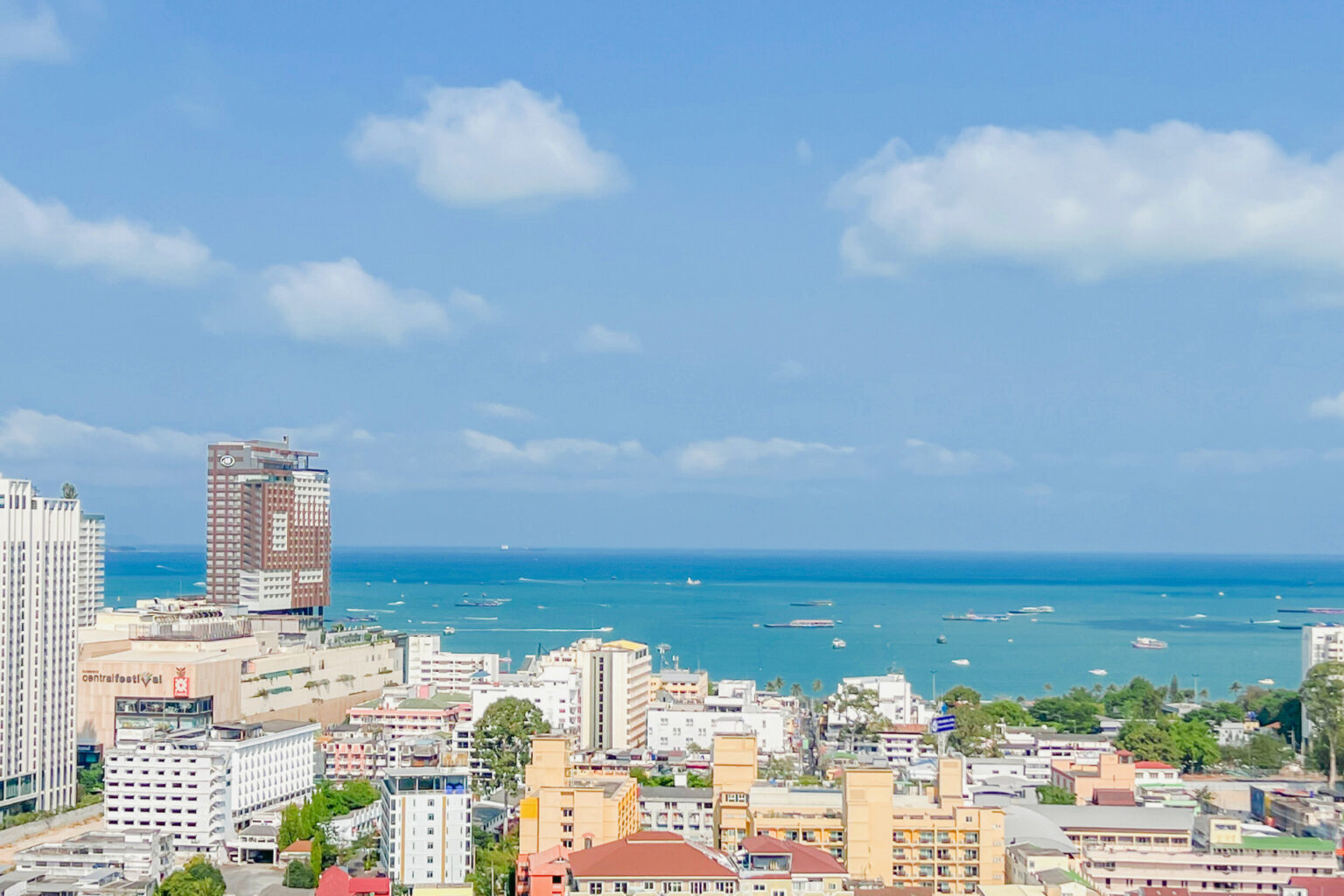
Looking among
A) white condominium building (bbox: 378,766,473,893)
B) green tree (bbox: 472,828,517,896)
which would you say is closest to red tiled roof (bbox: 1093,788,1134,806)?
green tree (bbox: 472,828,517,896)

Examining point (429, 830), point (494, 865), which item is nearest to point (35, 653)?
point (429, 830)

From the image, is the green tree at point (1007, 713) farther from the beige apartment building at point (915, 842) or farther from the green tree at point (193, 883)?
the green tree at point (193, 883)

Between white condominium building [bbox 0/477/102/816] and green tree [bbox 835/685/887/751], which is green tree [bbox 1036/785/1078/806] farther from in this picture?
white condominium building [bbox 0/477/102/816]

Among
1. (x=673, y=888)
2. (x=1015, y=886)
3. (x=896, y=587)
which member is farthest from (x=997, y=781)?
(x=896, y=587)

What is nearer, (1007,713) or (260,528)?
(1007,713)

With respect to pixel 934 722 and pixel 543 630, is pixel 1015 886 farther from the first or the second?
pixel 543 630

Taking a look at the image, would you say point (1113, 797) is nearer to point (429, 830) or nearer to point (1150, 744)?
point (1150, 744)
